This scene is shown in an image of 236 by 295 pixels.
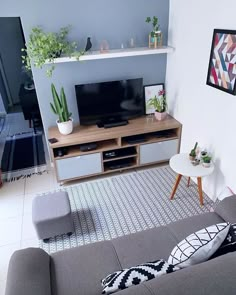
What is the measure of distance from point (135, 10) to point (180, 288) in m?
2.81

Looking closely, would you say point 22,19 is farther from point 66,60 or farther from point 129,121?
point 129,121

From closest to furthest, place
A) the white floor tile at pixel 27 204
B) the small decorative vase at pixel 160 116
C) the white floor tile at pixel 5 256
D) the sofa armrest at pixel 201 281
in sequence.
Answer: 1. the sofa armrest at pixel 201 281
2. the white floor tile at pixel 5 256
3. the white floor tile at pixel 27 204
4. the small decorative vase at pixel 160 116

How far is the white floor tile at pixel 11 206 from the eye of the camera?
2.50m

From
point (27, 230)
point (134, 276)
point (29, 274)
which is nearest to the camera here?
point (134, 276)

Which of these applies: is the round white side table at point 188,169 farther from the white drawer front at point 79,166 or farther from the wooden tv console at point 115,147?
the white drawer front at point 79,166

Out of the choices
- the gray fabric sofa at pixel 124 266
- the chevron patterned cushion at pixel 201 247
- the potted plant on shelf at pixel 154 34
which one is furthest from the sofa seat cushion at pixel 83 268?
the potted plant on shelf at pixel 154 34

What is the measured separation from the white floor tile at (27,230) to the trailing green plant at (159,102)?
6.54 ft

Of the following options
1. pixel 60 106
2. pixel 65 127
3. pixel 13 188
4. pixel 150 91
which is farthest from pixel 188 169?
pixel 13 188

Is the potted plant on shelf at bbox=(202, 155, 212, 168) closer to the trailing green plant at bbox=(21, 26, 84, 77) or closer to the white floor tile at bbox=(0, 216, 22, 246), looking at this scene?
the trailing green plant at bbox=(21, 26, 84, 77)

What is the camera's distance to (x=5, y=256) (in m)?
2.04

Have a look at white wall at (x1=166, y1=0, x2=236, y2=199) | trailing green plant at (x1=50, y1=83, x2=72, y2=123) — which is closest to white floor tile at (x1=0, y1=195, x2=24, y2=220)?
trailing green plant at (x1=50, y1=83, x2=72, y2=123)

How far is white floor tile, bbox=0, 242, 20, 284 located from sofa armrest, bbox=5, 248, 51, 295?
64 cm

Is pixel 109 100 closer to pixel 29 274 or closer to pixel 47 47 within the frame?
pixel 47 47

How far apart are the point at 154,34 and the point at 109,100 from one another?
93 cm
